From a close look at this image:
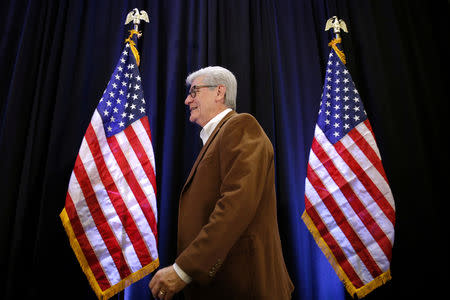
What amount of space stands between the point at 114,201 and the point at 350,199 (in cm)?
168

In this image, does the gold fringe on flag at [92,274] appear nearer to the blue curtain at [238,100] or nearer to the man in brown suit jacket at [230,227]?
the blue curtain at [238,100]

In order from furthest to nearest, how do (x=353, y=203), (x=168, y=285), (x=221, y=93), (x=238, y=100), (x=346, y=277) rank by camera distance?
(x=238, y=100), (x=353, y=203), (x=346, y=277), (x=221, y=93), (x=168, y=285)

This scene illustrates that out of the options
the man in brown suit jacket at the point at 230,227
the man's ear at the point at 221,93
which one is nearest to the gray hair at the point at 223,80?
the man's ear at the point at 221,93

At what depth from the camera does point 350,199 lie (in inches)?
79.2

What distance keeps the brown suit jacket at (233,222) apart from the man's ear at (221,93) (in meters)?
0.42

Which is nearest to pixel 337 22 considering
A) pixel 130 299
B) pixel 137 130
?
pixel 137 130

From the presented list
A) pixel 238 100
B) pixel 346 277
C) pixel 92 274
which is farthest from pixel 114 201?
pixel 346 277

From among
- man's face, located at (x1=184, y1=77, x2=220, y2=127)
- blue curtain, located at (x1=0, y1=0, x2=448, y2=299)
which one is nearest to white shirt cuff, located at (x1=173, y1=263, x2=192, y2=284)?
man's face, located at (x1=184, y1=77, x2=220, y2=127)

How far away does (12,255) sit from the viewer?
203 cm

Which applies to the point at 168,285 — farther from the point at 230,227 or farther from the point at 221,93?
the point at 221,93

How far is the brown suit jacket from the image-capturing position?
3.21ft

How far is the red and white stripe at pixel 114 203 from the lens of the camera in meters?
1.79

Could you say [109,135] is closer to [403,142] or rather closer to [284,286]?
[284,286]

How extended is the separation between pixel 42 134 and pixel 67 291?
49.7 inches
